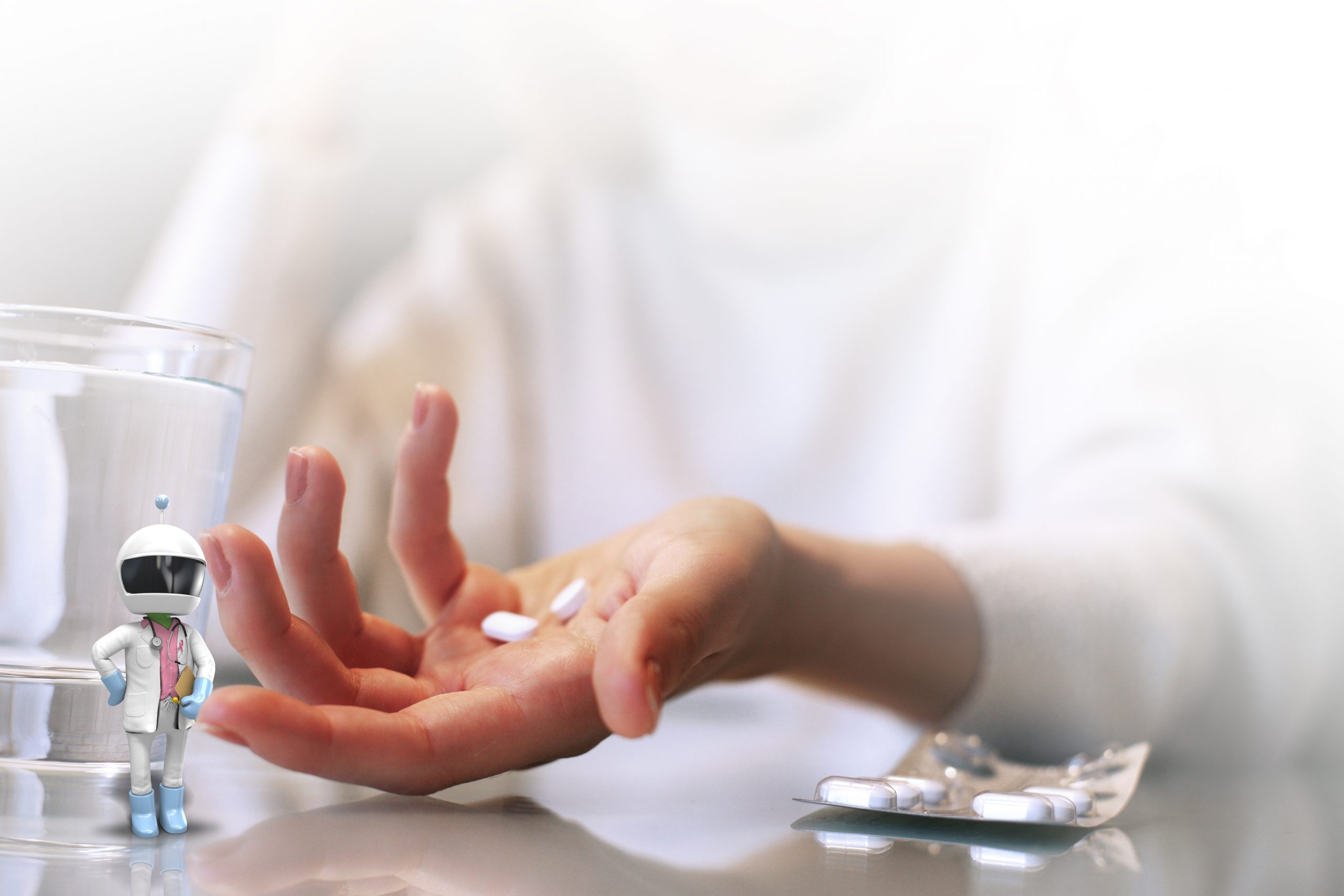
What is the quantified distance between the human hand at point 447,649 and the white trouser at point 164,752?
3cm

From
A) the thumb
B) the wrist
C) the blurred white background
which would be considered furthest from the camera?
the blurred white background

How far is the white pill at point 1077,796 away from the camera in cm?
36

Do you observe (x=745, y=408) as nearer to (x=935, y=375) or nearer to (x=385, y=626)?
(x=935, y=375)

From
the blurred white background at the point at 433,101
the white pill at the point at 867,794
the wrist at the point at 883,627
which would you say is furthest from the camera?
the blurred white background at the point at 433,101

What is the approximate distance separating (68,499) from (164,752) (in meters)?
0.11

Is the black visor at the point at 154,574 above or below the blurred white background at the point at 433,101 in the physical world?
below

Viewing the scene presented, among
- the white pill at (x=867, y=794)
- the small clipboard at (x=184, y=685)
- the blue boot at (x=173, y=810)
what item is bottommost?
A: the white pill at (x=867, y=794)

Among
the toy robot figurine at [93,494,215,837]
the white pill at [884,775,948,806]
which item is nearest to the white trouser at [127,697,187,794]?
the toy robot figurine at [93,494,215,837]

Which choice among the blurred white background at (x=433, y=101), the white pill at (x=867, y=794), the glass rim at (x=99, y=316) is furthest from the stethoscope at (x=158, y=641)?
the blurred white background at (x=433, y=101)

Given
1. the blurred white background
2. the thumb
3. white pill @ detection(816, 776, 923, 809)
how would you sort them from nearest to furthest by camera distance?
the thumb → white pill @ detection(816, 776, 923, 809) → the blurred white background

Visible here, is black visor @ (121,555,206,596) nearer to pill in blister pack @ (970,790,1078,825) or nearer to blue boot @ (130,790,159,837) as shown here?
blue boot @ (130,790,159,837)

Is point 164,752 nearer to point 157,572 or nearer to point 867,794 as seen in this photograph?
point 157,572

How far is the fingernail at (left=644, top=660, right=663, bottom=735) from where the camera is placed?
24 centimetres

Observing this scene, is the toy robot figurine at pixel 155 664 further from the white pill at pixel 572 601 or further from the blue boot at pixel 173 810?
the white pill at pixel 572 601
